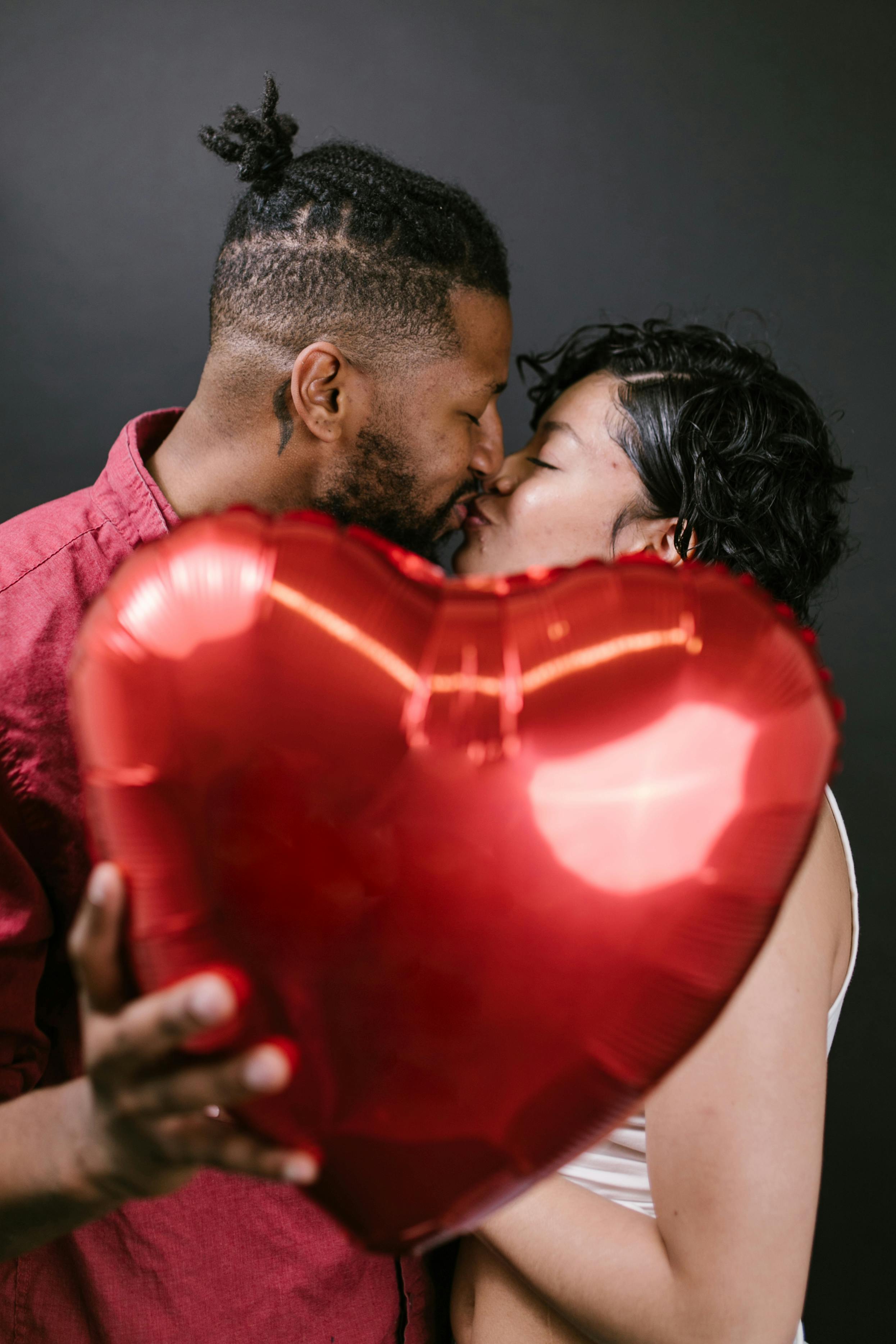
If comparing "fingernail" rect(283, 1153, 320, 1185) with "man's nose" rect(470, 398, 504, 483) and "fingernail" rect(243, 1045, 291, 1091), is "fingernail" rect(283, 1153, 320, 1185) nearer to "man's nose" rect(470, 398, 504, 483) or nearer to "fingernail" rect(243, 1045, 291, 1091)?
"fingernail" rect(243, 1045, 291, 1091)

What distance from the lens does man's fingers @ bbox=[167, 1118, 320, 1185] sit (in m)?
0.41

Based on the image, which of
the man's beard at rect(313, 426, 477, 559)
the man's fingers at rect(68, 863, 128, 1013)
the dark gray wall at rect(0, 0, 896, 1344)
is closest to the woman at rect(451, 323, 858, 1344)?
the man's beard at rect(313, 426, 477, 559)

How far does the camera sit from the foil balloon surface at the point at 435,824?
Answer: 41 cm

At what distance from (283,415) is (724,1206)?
2.75ft

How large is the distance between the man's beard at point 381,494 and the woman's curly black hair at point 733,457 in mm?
247

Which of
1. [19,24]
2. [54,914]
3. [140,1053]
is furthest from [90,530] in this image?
[19,24]

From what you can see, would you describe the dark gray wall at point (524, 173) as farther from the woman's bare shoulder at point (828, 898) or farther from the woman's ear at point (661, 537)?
the woman's bare shoulder at point (828, 898)

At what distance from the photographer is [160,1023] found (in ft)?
1.24

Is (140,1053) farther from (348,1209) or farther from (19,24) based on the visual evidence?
(19,24)

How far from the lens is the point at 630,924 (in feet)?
1.35

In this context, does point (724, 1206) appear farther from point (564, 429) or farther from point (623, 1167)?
point (564, 429)

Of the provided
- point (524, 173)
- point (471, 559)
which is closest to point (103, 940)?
point (471, 559)

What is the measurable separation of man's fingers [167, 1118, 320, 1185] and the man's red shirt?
37cm

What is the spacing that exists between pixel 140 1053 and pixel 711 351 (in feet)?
3.56
